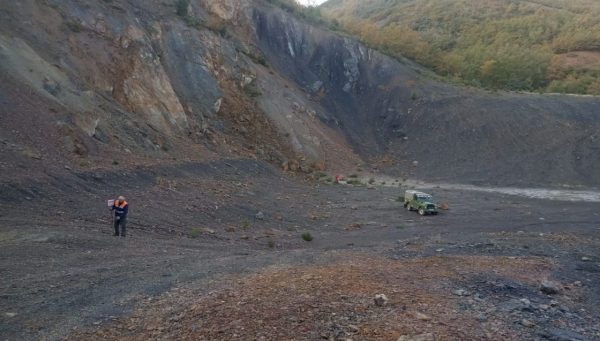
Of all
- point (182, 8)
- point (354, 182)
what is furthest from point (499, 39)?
point (182, 8)

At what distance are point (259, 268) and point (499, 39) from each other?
215ft

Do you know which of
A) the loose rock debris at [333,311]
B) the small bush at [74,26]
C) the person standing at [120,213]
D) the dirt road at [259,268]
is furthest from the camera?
the small bush at [74,26]

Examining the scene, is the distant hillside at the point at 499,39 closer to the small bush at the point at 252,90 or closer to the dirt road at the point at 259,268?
the small bush at the point at 252,90

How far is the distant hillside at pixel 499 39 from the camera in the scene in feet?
182

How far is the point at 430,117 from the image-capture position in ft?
148

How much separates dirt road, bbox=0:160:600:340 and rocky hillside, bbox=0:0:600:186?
3183 millimetres

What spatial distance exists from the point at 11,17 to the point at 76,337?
23.9 m

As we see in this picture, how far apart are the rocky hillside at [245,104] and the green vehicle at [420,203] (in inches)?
392

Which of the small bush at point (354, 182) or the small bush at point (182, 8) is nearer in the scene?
the small bush at point (354, 182)

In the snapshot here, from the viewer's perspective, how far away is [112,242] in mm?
12859

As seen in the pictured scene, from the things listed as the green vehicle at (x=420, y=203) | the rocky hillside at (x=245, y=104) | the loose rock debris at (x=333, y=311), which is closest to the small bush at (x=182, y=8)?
the rocky hillside at (x=245, y=104)

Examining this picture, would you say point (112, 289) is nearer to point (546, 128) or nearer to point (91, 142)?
point (91, 142)

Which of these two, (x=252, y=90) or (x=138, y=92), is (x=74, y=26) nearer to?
(x=138, y=92)

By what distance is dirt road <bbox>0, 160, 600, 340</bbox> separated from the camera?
743 centimetres
